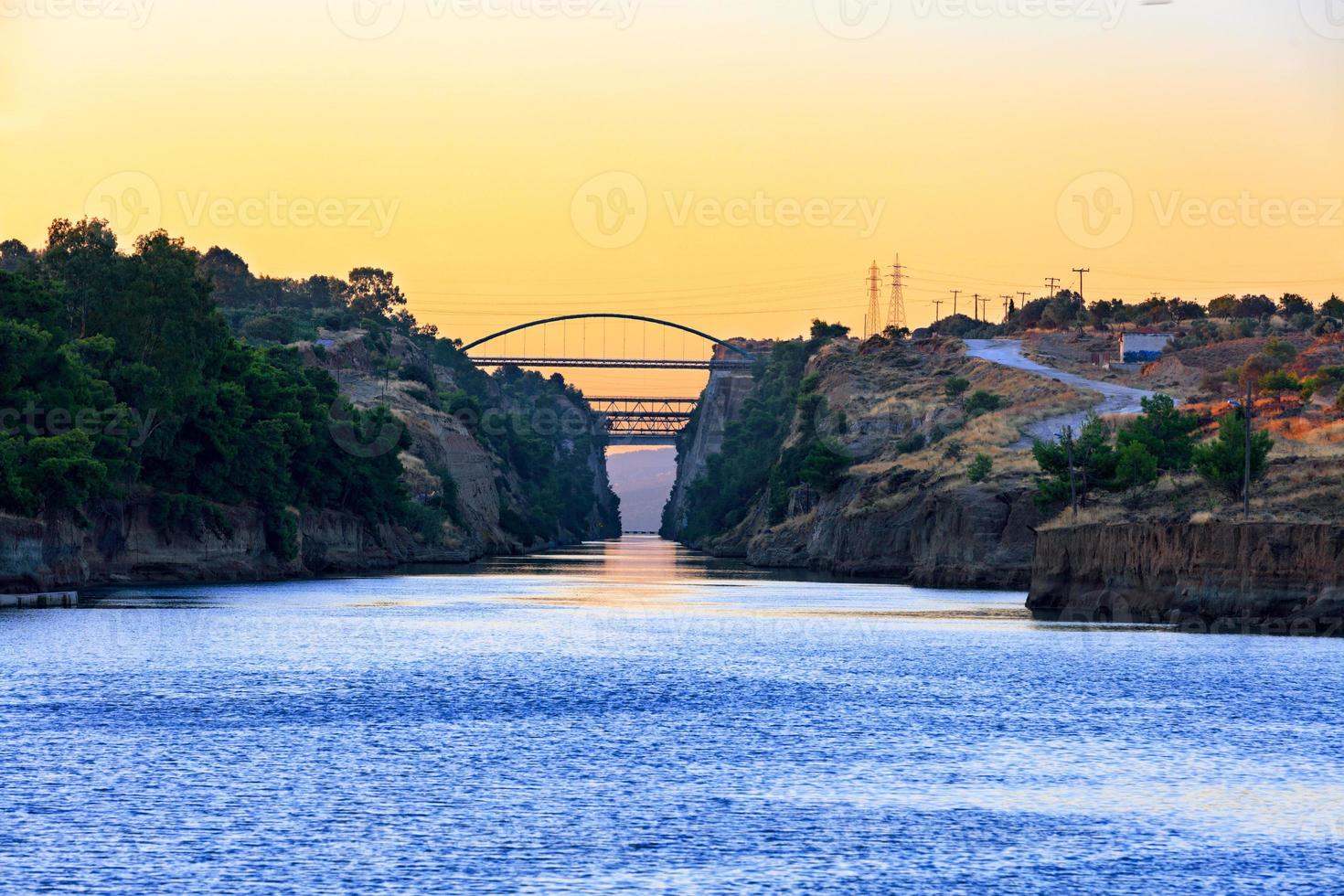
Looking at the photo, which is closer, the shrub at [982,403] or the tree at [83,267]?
the tree at [83,267]

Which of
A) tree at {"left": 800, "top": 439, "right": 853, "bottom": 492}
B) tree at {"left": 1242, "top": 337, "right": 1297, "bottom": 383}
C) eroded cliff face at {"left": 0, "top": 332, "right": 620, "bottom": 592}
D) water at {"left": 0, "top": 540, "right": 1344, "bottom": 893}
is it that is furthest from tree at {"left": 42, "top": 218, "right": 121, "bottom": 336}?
tree at {"left": 1242, "top": 337, "right": 1297, "bottom": 383}

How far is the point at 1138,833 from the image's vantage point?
33906 millimetres

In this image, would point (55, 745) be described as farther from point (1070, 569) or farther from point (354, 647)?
point (1070, 569)

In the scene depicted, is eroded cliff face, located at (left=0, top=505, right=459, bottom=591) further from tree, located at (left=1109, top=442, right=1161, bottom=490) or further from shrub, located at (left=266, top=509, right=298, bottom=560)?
tree, located at (left=1109, top=442, right=1161, bottom=490)

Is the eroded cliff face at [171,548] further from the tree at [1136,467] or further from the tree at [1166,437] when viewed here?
the tree at [1166,437]

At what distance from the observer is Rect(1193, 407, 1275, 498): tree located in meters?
86.6

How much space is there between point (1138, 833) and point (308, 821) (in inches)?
632

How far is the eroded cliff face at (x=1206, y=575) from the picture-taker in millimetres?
69625

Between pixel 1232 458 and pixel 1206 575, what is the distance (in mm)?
12945

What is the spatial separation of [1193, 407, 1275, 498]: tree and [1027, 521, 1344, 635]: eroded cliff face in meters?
7.19

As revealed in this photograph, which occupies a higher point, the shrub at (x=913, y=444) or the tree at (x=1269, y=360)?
the tree at (x=1269, y=360)

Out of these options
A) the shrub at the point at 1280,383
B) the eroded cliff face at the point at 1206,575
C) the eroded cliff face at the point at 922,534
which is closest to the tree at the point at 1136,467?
the eroded cliff face at the point at 1206,575

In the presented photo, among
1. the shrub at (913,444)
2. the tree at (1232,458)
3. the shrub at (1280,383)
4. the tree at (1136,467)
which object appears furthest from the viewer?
the shrub at (913,444)

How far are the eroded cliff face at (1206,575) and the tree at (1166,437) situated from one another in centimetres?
1669
